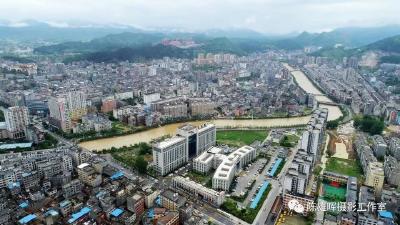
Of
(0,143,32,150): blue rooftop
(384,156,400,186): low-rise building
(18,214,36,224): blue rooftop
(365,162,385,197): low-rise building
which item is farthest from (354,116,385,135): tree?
(0,143,32,150): blue rooftop

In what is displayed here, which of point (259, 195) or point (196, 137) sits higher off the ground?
point (196, 137)

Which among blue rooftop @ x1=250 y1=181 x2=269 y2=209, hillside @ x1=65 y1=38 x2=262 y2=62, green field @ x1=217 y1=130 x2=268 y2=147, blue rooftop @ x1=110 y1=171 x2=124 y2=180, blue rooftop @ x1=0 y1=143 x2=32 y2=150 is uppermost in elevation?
hillside @ x1=65 y1=38 x2=262 y2=62

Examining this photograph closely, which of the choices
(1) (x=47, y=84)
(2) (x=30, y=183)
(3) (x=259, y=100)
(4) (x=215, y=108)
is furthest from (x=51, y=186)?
(1) (x=47, y=84)

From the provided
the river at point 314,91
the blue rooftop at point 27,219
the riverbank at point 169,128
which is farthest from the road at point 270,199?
the river at point 314,91

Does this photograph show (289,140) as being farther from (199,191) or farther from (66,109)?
(66,109)

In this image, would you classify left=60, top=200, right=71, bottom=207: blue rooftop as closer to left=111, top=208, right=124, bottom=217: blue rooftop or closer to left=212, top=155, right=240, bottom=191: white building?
left=111, top=208, right=124, bottom=217: blue rooftop

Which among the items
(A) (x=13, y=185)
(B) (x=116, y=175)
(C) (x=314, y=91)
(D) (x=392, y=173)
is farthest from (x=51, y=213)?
(C) (x=314, y=91)
